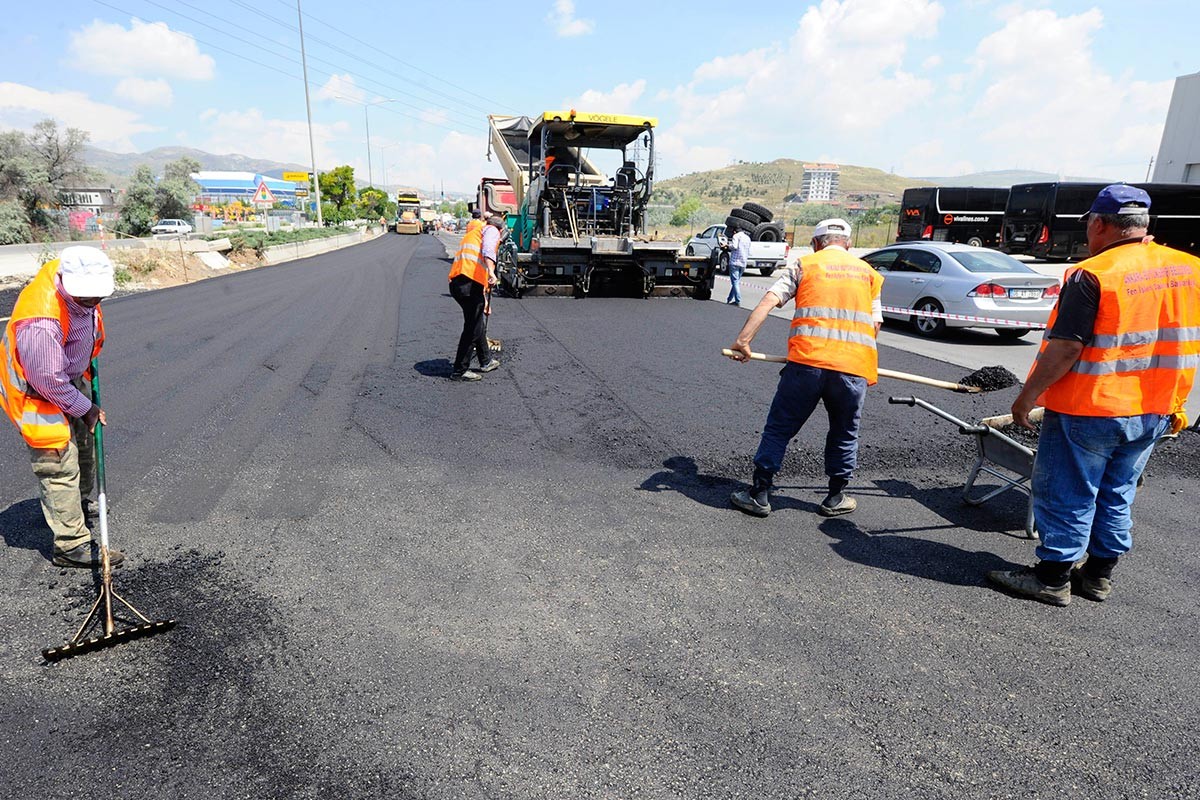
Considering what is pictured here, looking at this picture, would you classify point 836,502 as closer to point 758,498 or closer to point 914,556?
point 758,498

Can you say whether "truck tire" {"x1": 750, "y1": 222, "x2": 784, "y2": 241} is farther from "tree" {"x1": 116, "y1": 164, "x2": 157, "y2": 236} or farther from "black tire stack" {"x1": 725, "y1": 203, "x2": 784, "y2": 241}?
"tree" {"x1": 116, "y1": 164, "x2": 157, "y2": 236}

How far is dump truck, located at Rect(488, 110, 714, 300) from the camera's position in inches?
523

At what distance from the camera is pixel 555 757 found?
2318 millimetres

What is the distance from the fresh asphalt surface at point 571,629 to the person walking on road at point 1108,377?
422 mm

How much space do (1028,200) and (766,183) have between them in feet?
450

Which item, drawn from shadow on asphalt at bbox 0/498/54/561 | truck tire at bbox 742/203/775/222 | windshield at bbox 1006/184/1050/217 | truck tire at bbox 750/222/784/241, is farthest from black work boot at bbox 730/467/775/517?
windshield at bbox 1006/184/1050/217

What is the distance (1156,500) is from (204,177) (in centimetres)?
14148

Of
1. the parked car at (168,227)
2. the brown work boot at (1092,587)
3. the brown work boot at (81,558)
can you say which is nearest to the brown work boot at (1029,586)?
the brown work boot at (1092,587)

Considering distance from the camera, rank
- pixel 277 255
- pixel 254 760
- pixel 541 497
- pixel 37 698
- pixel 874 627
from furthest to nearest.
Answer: pixel 277 255 < pixel 541 497 < pixel 874 627 < pixel 37 698 < pixel 254 760

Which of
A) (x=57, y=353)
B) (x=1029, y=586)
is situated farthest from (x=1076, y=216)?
(x=57, y=353)

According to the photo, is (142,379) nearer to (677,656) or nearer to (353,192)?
(677,656)

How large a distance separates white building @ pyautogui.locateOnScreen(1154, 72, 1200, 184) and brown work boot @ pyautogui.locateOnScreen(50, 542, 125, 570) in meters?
45.4

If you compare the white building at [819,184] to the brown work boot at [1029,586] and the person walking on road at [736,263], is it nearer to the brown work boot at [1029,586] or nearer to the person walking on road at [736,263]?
the person walking on road at [736,263]

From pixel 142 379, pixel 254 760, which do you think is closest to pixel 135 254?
pixel 142 379
